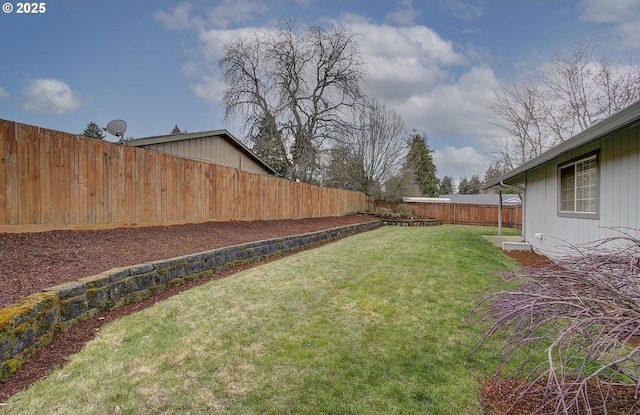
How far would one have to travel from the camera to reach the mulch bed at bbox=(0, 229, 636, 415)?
230 cm

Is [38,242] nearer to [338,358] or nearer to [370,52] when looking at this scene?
[338,358]

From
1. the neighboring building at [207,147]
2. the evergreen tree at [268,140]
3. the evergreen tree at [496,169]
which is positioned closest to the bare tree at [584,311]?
the neighboring building at [207,147]

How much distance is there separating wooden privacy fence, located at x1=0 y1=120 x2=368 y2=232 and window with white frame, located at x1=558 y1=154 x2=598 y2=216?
7679 millimetres

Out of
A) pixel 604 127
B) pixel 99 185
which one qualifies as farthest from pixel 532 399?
pixel 99 185

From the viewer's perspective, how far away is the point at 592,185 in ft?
18.4

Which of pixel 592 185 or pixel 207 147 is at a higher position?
pixel 207 147

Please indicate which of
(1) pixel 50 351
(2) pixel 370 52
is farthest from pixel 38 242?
(2) pixel 370 52

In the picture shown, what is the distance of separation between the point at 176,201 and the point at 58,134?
255cm

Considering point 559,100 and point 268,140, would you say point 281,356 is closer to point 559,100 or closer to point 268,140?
point 268,140

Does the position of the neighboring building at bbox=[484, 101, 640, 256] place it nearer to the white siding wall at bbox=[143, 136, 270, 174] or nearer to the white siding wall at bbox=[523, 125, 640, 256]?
the white siding wall at bbox=[523, 125, 640, 256]

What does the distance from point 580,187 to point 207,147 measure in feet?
35.7

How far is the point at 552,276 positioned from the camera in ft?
5.90

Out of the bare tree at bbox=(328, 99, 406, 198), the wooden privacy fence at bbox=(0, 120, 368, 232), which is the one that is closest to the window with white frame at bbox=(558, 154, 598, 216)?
the wooden privacy fence at bbox=(0, 120, 368, 232)

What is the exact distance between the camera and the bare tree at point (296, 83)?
17.5 meters
